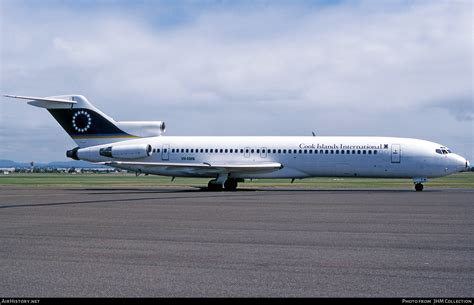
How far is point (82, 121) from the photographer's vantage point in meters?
36.4

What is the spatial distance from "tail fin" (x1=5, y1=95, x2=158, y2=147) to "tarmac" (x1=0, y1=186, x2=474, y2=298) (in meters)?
21.3

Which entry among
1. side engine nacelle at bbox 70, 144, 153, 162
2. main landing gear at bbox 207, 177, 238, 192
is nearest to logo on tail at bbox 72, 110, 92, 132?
side engine nacelle at bbox 70, 144, 153, 162

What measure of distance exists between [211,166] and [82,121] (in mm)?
8802

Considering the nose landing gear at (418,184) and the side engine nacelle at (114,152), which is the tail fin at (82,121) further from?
the nose landing gear at (418,184)

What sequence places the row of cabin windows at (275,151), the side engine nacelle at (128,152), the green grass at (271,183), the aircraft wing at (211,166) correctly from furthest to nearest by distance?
the green grass at (271,183)
the side engine nacelle at (128,152)
the aircraft wing at (211,166)
the row of cabin windows at (275,151)

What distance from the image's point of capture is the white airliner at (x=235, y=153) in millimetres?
33062

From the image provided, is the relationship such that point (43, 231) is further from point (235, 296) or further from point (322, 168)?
point (322, 168)

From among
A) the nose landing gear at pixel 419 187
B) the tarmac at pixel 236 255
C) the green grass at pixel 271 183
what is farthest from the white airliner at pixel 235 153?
the tarmac at pixel 236 255

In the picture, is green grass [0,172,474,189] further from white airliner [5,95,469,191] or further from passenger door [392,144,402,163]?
passenger door [392,144,402,163]

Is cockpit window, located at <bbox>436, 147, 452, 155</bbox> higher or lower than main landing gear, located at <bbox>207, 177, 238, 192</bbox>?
higher

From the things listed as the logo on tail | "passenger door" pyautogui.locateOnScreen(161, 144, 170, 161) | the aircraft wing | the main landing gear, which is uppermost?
the logo on tail

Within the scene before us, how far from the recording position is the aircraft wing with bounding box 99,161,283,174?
3378 cm

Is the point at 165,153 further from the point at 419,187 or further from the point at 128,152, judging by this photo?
the point at 419,187

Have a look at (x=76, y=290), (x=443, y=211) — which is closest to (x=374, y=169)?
(x=443, y=211)
